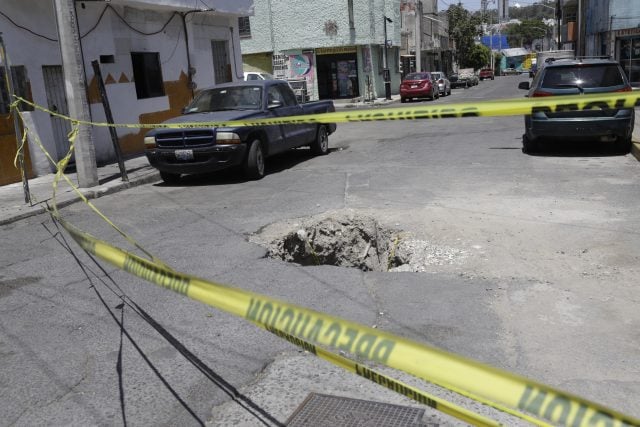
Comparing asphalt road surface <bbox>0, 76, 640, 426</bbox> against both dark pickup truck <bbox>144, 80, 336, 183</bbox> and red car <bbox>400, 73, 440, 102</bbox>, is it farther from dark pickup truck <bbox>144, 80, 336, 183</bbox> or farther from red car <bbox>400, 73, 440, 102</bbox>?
red car <bbox>400, 73, 440, 102</bbox>

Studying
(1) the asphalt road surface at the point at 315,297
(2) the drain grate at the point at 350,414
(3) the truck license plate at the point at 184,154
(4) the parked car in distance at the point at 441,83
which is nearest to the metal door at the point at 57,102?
(3) the truck license plate at the point at 184,154

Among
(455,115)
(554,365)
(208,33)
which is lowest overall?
(554,365)

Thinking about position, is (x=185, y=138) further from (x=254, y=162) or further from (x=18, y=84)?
(x=18, y=84)

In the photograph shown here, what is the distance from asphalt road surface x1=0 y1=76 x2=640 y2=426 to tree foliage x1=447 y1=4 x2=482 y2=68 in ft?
255

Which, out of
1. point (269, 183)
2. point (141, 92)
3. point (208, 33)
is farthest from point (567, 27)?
point (269, 183)

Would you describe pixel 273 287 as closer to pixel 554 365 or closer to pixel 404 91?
pixel 554 365

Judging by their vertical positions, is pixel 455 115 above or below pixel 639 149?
above

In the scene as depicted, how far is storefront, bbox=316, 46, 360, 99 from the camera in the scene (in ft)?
137

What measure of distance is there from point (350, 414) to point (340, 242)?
4.40 metres

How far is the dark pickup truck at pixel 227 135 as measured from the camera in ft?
35.4

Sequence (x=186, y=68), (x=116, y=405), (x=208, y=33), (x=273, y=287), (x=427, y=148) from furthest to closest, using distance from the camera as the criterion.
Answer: (x=208, y=33)
(x=186, y=68)
(x=427, y=148)
(x=273, y=287)
(x=116, y=405)

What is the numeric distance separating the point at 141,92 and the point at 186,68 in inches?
88.3

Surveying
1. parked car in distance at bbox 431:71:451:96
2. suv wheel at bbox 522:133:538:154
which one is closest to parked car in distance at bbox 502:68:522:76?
parked car in distance at bbox 431:71:451:96

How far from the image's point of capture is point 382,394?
3676mm
